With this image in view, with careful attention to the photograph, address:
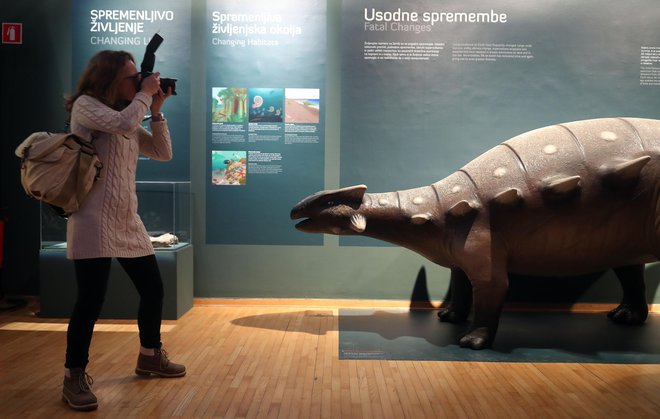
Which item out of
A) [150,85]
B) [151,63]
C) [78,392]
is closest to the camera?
[78,392]

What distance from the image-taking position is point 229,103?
5.29 meters

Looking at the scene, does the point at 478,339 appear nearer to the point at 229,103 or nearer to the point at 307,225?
the point at 307,225

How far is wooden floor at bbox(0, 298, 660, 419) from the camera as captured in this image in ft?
9.32

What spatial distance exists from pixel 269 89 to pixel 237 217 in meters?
1.14

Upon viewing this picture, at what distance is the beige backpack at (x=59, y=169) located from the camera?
2732 mm

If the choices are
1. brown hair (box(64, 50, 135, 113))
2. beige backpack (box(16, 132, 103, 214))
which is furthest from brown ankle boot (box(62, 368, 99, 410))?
brown hair (box(64, 50, 135, 113))

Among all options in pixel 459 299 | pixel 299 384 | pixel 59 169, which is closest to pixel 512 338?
pixel 459 299

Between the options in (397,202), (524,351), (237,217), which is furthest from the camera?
(237,217)

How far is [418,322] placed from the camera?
4.69 m

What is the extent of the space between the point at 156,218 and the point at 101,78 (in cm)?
225

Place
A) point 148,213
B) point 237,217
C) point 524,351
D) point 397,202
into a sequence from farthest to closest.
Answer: point 237,217 < point 148,213 < point 397,202 < point 524,351

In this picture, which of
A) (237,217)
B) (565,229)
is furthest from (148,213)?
(565,229)

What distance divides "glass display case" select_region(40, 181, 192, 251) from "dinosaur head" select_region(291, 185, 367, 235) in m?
1.25

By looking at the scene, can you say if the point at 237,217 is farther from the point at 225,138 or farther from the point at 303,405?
the point at 303,405
